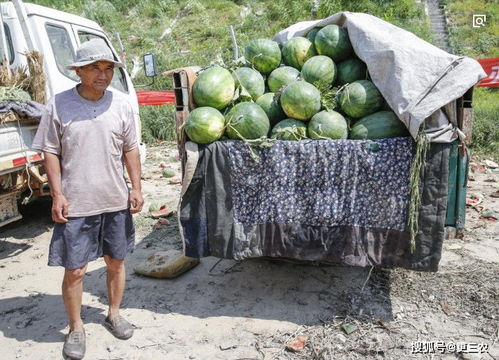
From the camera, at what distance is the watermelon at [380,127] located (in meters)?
3.12

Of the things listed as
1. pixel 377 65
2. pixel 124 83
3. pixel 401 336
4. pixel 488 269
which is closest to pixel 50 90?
pixel 124 83

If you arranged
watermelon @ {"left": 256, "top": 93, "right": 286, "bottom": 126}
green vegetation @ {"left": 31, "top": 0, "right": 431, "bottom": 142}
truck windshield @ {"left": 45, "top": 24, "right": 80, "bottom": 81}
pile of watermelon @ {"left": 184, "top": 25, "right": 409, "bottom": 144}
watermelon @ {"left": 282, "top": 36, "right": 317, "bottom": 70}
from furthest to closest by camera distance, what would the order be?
green vegetation @ {"left": 31, "top": 0, "right": 431, "bottom": 142} → truck windshield @ {"left": 45, "top": 24, "right": 80, "bottom": 81} → watermelon @ {"left": 282, "top": 36, "right": 317, "bottom": 70} → watermelon @ {"left": 256, "top": 93, "right": 286, "bottom": 126} → pile of watermelon @ {"left": 184, "top": 25, "right": 409, "bottom": 144}

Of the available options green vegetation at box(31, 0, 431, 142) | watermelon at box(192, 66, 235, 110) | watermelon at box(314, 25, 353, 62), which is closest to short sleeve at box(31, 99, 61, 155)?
watermelon at box(192, 66, 235, 110)

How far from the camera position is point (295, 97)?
3258 millimetres

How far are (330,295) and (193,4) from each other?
2024 cm

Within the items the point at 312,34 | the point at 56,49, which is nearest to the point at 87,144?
the point at 312,34

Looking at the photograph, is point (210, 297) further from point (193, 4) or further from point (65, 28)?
point (193, 4)

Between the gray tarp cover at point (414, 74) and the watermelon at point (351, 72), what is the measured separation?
0.17m

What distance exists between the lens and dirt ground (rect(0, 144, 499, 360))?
3.00 metres

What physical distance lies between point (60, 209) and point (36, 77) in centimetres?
267

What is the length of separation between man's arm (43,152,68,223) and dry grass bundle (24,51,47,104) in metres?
2.41

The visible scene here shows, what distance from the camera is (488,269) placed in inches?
151

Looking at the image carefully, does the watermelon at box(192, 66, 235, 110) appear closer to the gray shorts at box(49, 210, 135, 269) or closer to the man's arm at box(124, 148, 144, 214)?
the man's arm at box(124, 148, 144, 214)

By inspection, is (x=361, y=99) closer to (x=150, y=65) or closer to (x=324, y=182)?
(x=324, y=182)
